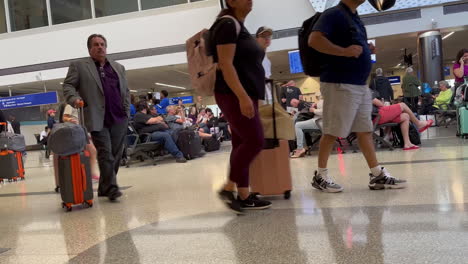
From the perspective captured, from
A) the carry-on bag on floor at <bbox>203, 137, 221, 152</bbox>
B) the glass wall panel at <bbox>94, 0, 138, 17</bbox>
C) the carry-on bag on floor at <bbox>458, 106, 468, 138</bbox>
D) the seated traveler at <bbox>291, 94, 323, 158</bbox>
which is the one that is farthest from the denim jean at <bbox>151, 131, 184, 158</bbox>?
the glass wall panel at <bbox>94, 0, 138, 17</bbox>

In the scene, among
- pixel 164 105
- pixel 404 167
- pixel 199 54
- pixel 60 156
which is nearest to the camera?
pixel 199 54

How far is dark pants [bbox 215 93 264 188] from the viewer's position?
2541mm

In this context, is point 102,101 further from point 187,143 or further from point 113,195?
point 187,143

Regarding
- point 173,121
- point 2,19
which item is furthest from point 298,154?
point 2,19

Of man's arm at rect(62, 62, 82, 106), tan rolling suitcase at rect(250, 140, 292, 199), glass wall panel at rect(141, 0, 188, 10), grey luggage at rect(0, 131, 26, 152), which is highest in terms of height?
glass wall panel at rect(141, 0, 188, 10)

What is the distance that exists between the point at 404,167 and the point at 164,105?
6.16 metres

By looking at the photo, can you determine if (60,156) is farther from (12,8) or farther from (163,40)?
(12,8)

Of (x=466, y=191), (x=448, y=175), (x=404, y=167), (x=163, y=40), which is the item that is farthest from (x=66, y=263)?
(x=163, y=40)

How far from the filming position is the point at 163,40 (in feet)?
54.2

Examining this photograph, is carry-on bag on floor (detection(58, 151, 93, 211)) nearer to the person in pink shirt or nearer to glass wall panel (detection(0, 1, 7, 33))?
the person in pink shirt

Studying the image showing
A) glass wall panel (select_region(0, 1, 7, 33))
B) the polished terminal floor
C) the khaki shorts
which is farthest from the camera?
glass wall panel (select_region(0, 1, 7, 33))

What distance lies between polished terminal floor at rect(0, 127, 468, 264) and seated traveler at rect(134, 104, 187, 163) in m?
3.48

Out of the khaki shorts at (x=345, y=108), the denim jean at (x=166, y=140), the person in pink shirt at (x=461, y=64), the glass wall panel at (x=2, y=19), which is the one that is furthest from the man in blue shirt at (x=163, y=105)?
the glass wall panel at (x=2, y=19)

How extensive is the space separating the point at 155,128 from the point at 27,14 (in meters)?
14.3
